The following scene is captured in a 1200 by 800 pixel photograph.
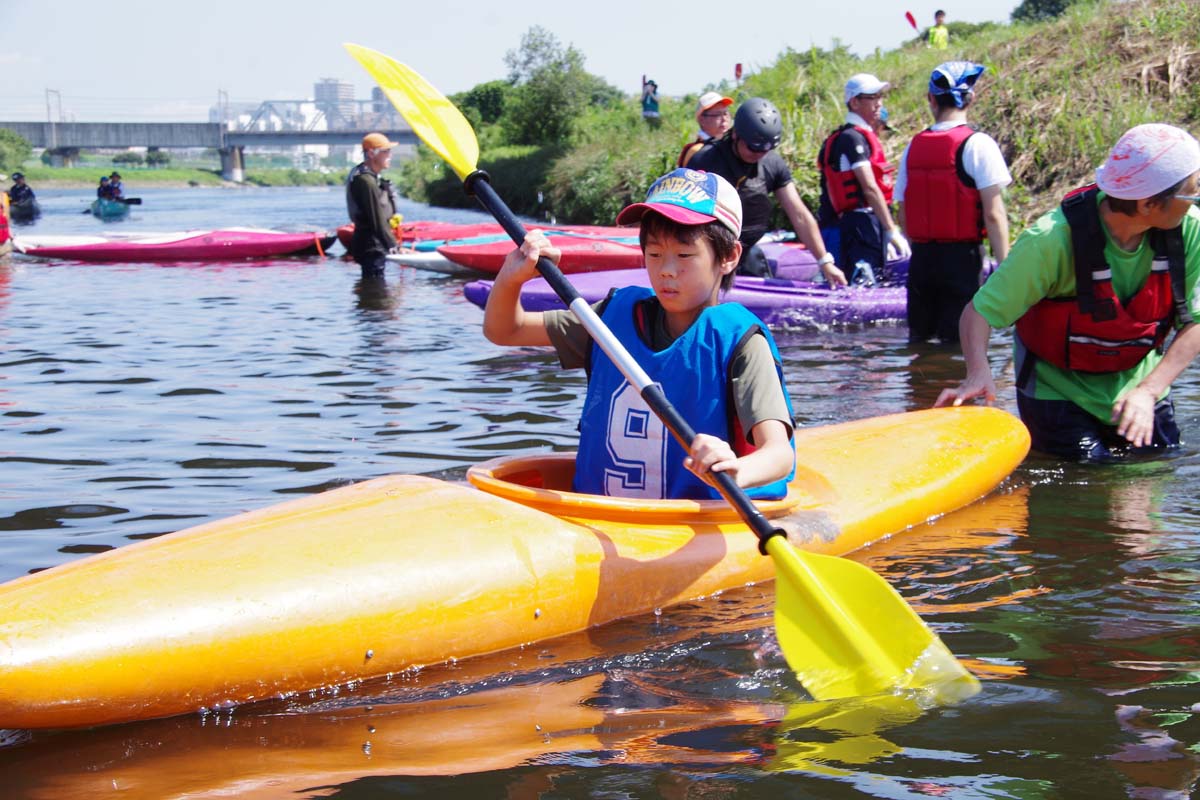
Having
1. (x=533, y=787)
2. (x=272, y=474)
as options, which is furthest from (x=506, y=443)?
(x=533, y=787)

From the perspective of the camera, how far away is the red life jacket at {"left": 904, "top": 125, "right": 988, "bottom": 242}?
6074mm

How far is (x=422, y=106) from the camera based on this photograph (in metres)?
4.11

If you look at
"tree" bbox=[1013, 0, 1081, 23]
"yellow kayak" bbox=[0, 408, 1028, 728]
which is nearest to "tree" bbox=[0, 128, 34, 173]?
"tree" bbox=[1013, 0, 1081, 23]

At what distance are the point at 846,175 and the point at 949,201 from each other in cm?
169

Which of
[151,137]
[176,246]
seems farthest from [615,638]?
[151,137]

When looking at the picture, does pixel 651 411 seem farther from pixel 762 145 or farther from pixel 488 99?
pixel 488 99

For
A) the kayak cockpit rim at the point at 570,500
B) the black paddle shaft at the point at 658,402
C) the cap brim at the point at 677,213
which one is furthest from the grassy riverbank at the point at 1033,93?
the cap brim at the point at 677,213

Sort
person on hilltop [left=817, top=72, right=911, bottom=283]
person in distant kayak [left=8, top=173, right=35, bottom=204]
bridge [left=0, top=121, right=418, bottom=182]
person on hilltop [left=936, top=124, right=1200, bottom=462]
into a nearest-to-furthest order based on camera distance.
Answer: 1. person on hilltop [left=936, top=124, right=1200, bottom=462]
2. person on hilltop [left=817, top=72, right=911, bottom=283]
3. person in distant kayak [left=8, top=173, right=35, bottom=204]
4. bridge [left=0, top=121, right=418, bottom=182]

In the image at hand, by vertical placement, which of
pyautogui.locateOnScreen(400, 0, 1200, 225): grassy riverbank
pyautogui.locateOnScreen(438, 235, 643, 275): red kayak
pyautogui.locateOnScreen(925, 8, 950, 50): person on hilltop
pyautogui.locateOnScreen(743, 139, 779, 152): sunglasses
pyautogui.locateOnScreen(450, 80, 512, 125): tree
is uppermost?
pyautogui.locateOnScreen(450, 80, 512, 125): tree

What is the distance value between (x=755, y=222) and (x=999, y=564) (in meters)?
3.93

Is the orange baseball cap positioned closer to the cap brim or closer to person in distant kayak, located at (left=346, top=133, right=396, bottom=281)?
person in distant kayak, located at (left=346, top=133, right=396, bottom=281)

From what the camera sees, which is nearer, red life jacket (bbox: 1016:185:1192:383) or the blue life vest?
the blue life vest

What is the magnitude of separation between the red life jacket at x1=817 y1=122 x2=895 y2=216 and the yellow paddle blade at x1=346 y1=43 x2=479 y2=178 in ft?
13.5

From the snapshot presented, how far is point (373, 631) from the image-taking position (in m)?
2.77
